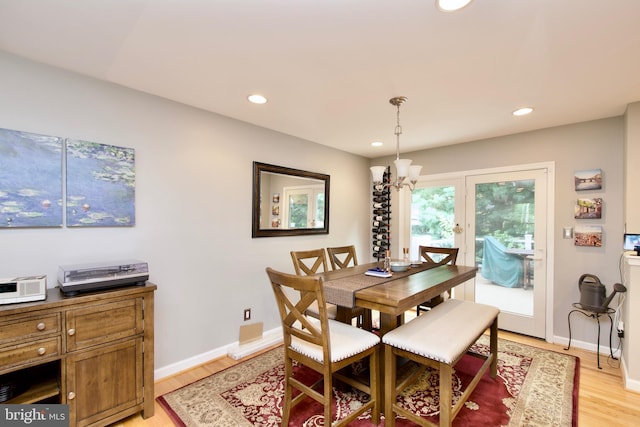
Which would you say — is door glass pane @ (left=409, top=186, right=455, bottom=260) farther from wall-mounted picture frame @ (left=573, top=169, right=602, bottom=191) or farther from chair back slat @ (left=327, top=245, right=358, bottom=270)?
chair back slat @ (left=327, top=245, right=358, bottom=270)

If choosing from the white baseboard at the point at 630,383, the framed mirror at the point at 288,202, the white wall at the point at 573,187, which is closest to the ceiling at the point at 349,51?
the white wall at the point at 573,187

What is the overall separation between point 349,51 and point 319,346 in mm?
1753

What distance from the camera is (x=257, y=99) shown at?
8.14 feet

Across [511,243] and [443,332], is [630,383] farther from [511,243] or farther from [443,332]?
[443,332]

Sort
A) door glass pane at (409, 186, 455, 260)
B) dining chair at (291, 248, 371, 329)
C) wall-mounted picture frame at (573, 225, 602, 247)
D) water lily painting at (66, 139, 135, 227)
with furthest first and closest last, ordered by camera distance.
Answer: door glass pane at (409, 186, 455, 260) → wall-mounted picture frame at (573, 225, 602, 247) → dining chair at (291, 248, 371, 329) → water lily painting at (66, 139, 135, 227)

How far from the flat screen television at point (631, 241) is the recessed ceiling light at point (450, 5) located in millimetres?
2489

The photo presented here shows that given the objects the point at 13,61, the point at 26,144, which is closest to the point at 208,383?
the point at 26,144

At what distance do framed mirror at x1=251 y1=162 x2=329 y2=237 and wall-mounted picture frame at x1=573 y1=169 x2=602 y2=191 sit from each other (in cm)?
273

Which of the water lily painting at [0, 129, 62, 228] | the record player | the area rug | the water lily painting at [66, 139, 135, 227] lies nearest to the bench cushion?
the area rug

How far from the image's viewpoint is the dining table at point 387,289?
1.78 m

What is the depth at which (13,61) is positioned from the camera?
184 centimetres

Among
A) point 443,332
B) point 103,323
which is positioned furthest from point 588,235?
point 103,323

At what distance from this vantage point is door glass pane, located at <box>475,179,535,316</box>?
3.38 meters

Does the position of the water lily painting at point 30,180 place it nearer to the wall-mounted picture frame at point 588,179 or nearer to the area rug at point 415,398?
the area rug at point 415,398
